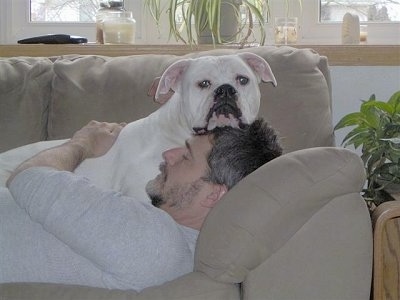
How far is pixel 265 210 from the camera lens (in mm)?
1182

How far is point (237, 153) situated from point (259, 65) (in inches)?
16.9

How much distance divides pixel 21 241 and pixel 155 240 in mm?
280

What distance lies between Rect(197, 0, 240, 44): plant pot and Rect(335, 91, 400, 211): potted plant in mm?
754

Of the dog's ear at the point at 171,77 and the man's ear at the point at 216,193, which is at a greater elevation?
the dog's ear at the point at 171,77

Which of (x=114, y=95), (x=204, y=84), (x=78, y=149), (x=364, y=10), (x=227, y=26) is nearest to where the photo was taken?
(x=78, y=149)

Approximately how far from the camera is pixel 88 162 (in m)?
1.52

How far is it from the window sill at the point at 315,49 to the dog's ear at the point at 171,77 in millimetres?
746

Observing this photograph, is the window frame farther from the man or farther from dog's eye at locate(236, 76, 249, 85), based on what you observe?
the man

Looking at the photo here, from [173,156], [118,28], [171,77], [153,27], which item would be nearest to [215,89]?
[171,77]

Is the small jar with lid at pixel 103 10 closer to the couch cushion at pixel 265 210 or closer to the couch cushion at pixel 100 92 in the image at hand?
the couch cushion at pixel 100 92

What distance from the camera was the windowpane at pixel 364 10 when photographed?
2789 millimetres

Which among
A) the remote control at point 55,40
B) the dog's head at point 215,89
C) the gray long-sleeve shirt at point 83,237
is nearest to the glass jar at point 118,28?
the remote control at point 55,40

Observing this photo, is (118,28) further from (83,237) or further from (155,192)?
(83,237)

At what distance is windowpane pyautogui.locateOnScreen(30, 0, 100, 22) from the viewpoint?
290 cm
